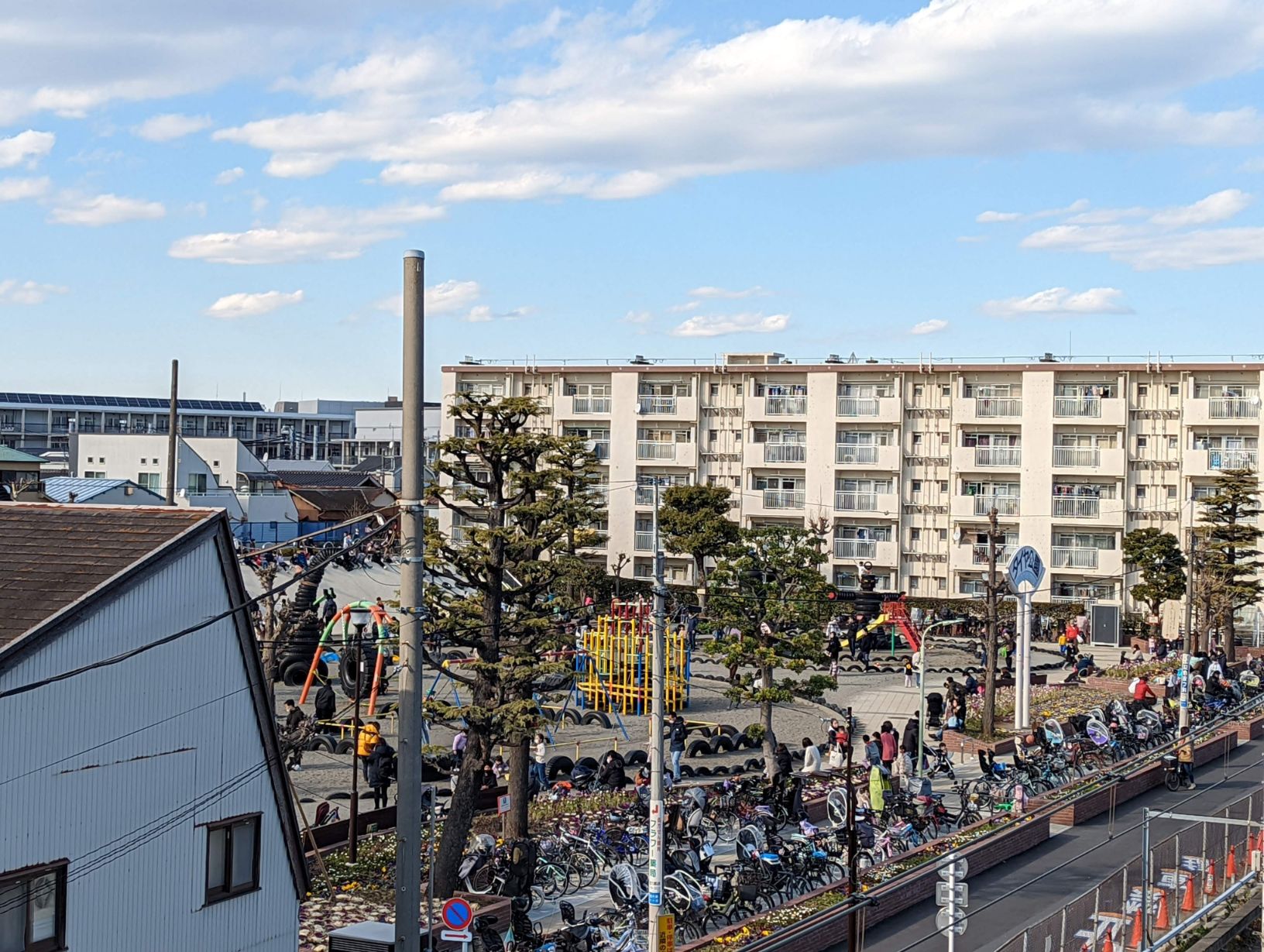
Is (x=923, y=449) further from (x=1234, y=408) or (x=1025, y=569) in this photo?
(x=1025, y=569)

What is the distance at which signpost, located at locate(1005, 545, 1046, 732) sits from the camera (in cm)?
3309

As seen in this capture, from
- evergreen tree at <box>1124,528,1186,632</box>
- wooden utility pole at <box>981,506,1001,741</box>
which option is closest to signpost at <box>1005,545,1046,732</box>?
wooden utility pole at <box>981,506,1001,741</box>

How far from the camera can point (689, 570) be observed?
202ft

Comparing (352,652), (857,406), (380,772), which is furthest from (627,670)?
(857,406)

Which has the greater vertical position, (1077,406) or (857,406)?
(857,406)

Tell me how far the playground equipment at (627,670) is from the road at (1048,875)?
11.8 metres

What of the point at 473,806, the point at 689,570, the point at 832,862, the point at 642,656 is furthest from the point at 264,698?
the point at 689,570

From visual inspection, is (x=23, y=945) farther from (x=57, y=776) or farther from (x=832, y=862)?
(x=832, y=862)

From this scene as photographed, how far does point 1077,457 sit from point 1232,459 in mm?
5922

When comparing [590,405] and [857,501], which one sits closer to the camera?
[857,501]

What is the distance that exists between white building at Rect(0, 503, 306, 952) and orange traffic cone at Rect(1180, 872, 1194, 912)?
1179cm

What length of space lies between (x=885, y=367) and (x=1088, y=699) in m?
24.0

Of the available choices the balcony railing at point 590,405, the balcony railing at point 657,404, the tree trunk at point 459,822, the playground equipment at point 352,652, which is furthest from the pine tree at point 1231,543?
the tree trunk at point 459,822

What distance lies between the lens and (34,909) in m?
11.7
